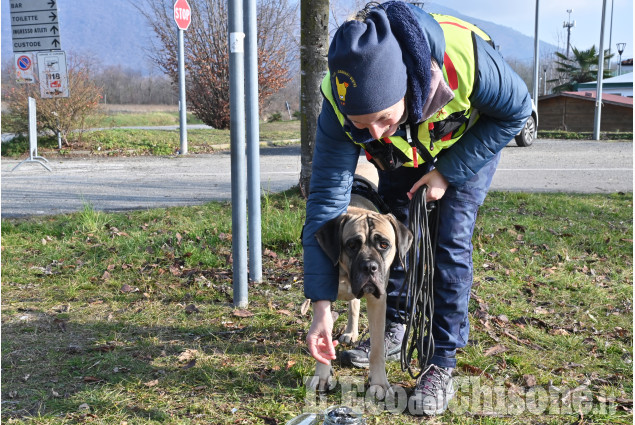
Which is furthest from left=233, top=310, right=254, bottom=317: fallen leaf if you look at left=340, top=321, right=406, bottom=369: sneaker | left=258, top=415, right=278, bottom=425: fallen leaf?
left=258, top=415, right=278, bottom=425: fallen leaf

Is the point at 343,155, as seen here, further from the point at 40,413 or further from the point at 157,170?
the point at 157,170

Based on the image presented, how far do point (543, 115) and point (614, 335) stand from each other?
80.2ft

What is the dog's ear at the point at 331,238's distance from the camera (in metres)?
2.71

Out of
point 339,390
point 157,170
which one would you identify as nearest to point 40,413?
point 339,390

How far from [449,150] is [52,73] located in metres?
11.2

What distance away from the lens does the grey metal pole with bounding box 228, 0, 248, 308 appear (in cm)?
398

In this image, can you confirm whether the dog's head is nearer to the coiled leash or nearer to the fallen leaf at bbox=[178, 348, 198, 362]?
the coiled leash

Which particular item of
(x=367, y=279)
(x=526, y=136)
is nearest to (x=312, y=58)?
(x=367, y=279)

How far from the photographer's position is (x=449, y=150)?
262cm

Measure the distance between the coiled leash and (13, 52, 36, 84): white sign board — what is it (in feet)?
36.8

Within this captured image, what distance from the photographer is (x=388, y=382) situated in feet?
9.93

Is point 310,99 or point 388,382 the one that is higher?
point 310,99

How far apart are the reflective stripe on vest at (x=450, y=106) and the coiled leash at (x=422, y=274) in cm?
23

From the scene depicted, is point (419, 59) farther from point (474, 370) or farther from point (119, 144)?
point (119, 144)
